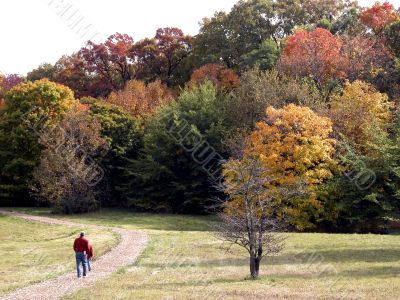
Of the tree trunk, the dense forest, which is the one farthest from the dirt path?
the dense forest

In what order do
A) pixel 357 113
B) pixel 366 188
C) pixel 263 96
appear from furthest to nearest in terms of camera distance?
1. pixel 263 96
2. pixel 357 113
3. pixel 366 188

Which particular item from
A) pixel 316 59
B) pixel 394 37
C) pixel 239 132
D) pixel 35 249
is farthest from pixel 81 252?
pixel 394 37

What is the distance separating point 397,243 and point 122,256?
51.2 feet

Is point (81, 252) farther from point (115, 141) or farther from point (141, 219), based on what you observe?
point (115, 141)

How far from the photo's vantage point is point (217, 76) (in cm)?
6569

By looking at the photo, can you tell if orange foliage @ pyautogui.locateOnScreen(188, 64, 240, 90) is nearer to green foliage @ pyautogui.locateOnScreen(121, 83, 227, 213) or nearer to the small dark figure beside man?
green foliage @ pyautogui.locateOnScreen(121, 83, 227, 213)

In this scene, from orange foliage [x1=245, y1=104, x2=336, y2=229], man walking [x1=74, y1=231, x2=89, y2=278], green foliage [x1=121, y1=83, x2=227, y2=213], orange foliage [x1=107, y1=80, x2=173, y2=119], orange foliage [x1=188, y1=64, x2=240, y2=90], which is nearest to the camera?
man walking [x1=74, y1=231, x2=89, y2=278]

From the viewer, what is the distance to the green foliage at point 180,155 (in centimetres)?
5147

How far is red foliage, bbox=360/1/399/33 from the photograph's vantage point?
216 feet

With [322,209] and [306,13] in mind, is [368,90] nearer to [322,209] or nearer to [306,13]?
[322,209]

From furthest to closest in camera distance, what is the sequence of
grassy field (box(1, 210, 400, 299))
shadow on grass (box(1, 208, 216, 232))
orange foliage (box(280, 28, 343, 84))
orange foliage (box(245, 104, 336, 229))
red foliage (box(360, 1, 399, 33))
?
red foliage (box(360, 1, 399, 33)) → orange foliage (box(280, 28, 343, 84)) → shadow on grass (box(1, 208, 216, 232)) → orange foliage (box(245, 104, 336, 229)) → grassy field (box(1, 210, 400, 299))

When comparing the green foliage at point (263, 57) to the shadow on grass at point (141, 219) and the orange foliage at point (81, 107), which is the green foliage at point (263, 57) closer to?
the orange foliage at point (81, 107)

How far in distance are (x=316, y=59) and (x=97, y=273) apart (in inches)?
1637

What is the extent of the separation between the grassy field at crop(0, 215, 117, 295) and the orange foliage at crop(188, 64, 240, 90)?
30.1 m
